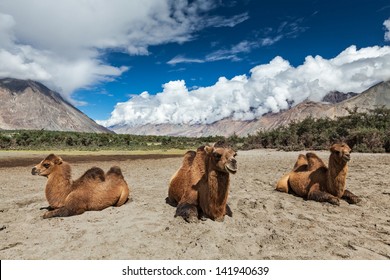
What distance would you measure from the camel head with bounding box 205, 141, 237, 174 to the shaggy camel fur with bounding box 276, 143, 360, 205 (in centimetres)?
379

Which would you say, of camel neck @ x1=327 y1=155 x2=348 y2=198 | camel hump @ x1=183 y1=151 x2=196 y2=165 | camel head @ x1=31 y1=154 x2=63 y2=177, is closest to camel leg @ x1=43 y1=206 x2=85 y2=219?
camel head @ x1=31 y1=154 x2=63 y2=177

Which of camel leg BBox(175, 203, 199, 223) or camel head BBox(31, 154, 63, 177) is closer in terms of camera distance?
camel leg BBox(175, 203, 199, 223)

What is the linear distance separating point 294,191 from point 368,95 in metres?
217

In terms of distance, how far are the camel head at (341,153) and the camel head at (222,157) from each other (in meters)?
3.70

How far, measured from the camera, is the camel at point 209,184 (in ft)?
19.5

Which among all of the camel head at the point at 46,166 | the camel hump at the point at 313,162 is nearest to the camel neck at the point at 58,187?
the camel head at the point at 46,166

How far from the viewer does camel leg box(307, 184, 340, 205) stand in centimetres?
835

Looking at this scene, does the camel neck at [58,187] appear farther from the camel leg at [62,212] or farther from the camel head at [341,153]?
the camel head at [341,153]

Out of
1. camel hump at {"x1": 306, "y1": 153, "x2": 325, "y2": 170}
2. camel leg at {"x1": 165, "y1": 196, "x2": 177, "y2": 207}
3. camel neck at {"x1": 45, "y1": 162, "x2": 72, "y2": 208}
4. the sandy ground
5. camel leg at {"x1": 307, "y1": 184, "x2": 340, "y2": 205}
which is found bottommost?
the sandy ground

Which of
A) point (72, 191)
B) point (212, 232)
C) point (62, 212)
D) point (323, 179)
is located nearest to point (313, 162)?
point (323, 179)

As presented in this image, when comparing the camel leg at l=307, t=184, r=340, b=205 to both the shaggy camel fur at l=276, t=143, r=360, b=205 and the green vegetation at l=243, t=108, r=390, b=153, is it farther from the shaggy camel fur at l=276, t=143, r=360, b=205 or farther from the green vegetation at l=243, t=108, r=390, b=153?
the green vegetation at l=243, t=108, r=390, b=153

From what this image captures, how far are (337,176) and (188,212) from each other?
170 inches

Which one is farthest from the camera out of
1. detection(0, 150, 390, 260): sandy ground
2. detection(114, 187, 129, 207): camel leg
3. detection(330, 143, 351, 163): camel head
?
detection(114, 187, 129, 207): camel leg
